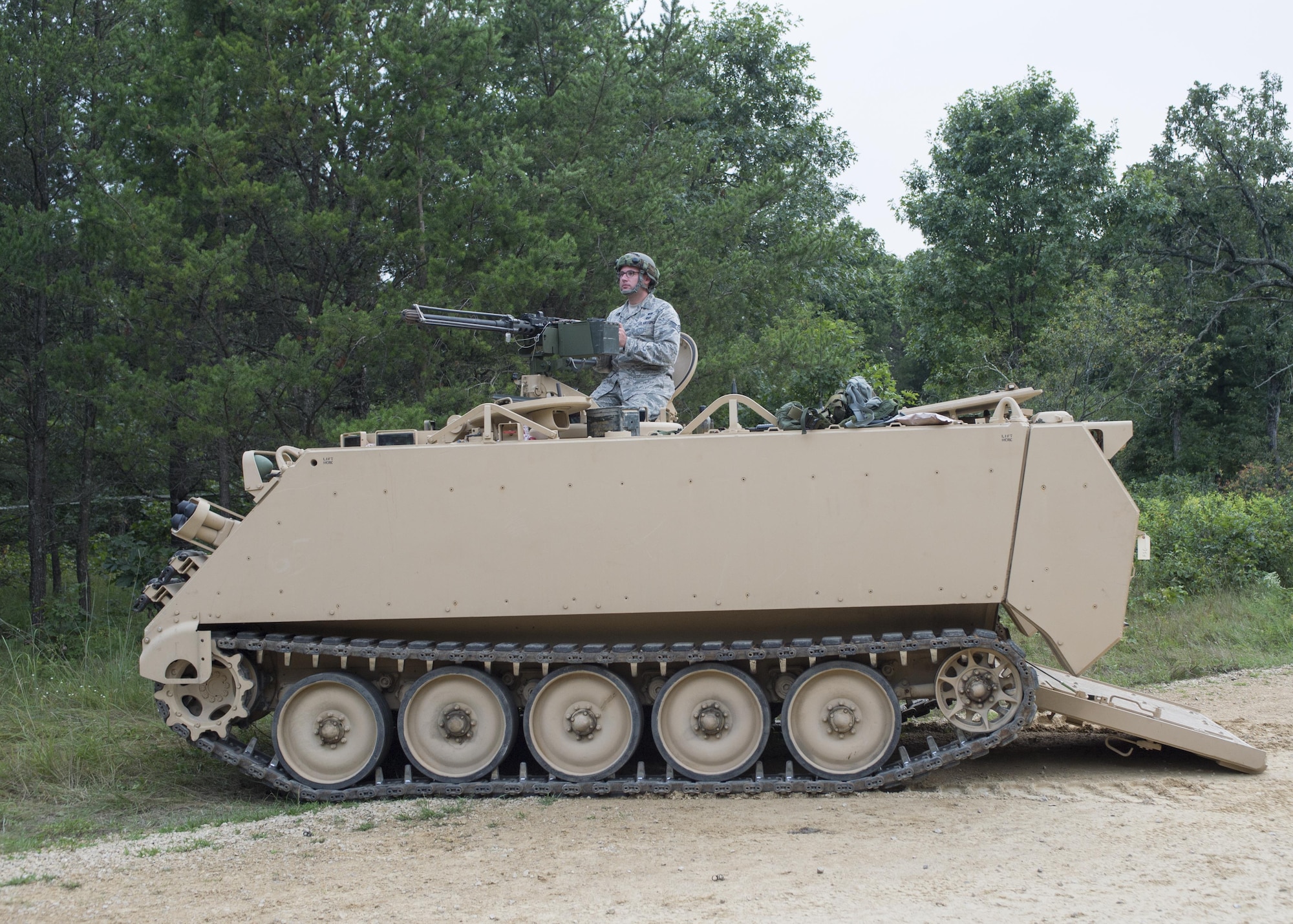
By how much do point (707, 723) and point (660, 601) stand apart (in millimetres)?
768

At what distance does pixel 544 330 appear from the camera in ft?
25.1

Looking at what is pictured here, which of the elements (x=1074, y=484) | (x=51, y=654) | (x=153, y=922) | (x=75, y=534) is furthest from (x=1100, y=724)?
(x=75, y=534)

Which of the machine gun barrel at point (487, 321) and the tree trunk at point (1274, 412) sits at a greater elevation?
the tree trunk at point (1274, 412)

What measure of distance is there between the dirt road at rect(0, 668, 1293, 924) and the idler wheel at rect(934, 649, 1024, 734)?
412 millimetres

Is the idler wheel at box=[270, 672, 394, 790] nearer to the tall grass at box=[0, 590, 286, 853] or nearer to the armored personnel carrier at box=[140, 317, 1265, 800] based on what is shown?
the armored personnel carrier at box=[140, 317, 1265, 800]

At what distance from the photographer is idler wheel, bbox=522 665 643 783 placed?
6.74 m

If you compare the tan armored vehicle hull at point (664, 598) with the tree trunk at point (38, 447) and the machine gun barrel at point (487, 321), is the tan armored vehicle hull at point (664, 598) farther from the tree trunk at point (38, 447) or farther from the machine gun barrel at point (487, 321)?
the tree trunk at point (38, 447)

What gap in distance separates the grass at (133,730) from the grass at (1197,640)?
18 mm

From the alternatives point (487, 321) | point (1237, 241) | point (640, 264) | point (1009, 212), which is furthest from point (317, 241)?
point (1237, 241)

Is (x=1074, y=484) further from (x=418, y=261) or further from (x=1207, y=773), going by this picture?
(x=418, y=261)

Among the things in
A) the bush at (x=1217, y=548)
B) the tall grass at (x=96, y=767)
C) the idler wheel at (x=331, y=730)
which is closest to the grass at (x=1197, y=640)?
the bush at (x=1217, y=548)

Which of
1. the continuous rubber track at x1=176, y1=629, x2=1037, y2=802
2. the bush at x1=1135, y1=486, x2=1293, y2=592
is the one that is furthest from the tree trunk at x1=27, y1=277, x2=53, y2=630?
the bush at x1=1135, y1=486, x2=1293, y2=592

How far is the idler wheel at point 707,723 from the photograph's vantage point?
22.0ft

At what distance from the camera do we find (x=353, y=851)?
18.2 feet
